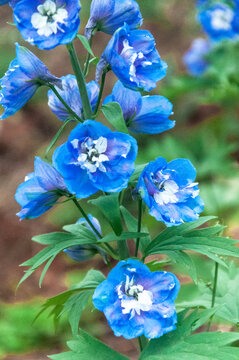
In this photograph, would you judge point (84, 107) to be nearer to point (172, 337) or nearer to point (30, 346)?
point (172, 337)

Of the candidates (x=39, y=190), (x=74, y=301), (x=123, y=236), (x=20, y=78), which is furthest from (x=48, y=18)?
(x=74, y=301)

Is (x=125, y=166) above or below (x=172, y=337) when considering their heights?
above

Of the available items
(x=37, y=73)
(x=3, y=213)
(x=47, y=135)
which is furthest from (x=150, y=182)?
(x=47, y=135)

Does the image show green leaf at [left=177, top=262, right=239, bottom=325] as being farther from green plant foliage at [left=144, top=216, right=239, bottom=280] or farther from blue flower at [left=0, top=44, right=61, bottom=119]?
blue flower at [left=0, top=44, right=61, bottom=119]

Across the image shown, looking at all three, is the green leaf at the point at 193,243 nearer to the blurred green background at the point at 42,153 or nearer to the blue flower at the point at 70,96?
the blue flower at the point at 70,96

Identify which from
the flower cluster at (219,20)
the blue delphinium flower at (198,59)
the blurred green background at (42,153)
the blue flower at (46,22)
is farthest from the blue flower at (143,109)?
the blue delphinium flower at (198,59)

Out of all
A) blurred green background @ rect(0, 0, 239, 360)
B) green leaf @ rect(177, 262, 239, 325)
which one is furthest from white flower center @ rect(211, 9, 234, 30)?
green leaf @ rect(177, 262, 239, 325)

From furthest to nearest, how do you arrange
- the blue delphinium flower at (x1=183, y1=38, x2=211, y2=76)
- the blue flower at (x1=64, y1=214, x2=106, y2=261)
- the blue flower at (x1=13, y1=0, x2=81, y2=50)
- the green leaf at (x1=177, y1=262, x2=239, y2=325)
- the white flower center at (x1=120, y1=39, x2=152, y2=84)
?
1. the blue delphinium flower at (x1=183, y1=38, x2=211, y2=76)
2. the green leaf at (x1=177, y1=262, x2=239, y2=325)
3. the blue flower at (x1=64, y1=214, x2=106, y2=261)
4. the white flower center at (x1=120, y1=39, x2=152, y2=84)
5. the blue flower at (x1=13, y1=0, x2=81, y2=50)
